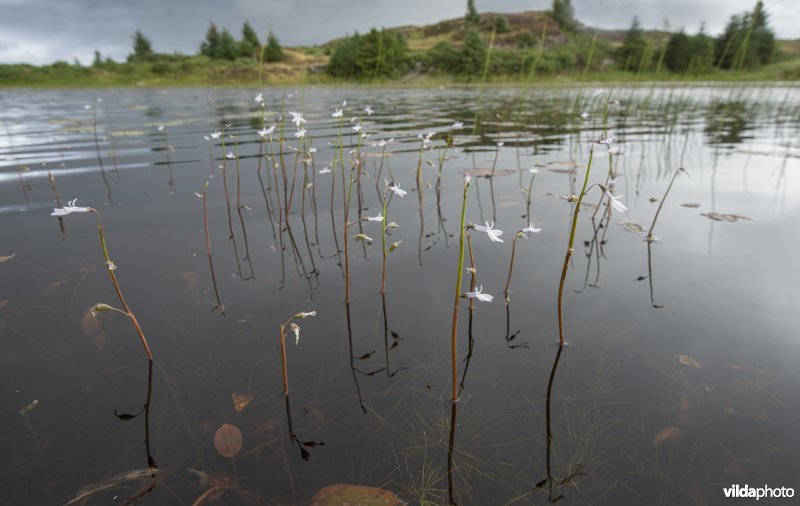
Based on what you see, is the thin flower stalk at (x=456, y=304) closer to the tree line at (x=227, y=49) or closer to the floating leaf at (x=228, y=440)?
the floating leaf at (x=228, y=440)

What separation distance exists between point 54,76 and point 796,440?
66.5 meters

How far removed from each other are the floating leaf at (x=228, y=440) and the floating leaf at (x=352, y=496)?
0.40 metres

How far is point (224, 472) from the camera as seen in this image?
1436 mm

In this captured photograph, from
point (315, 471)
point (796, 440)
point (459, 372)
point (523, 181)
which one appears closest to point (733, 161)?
point (523, 181)

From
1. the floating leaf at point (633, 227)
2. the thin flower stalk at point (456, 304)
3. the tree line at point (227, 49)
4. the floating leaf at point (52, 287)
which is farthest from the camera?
the tree line at point (227, 49)

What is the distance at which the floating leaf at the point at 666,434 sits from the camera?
1538 millimetres

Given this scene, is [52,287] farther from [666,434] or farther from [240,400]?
[666,434]

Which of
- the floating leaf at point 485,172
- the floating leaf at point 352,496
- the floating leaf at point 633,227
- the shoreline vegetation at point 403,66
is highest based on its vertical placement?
the shoreline vegetation at point 403,66

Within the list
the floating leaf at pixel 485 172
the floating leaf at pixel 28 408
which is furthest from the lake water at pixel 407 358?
the floating leaf at pixel 485 172

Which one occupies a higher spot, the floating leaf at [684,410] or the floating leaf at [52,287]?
the floating leaf at [52,287]

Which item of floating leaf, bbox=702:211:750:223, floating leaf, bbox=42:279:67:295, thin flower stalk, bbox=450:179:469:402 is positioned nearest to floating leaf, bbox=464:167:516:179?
floating leaf, bbox=702:211:750:223

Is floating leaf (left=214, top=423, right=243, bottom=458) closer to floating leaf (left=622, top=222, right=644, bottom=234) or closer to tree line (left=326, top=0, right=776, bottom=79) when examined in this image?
floating leaf (left=622, top=222, right=644, bottom=234)

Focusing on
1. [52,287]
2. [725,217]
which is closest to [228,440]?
[52,287]

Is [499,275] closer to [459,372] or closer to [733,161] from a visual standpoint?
[459,372]
